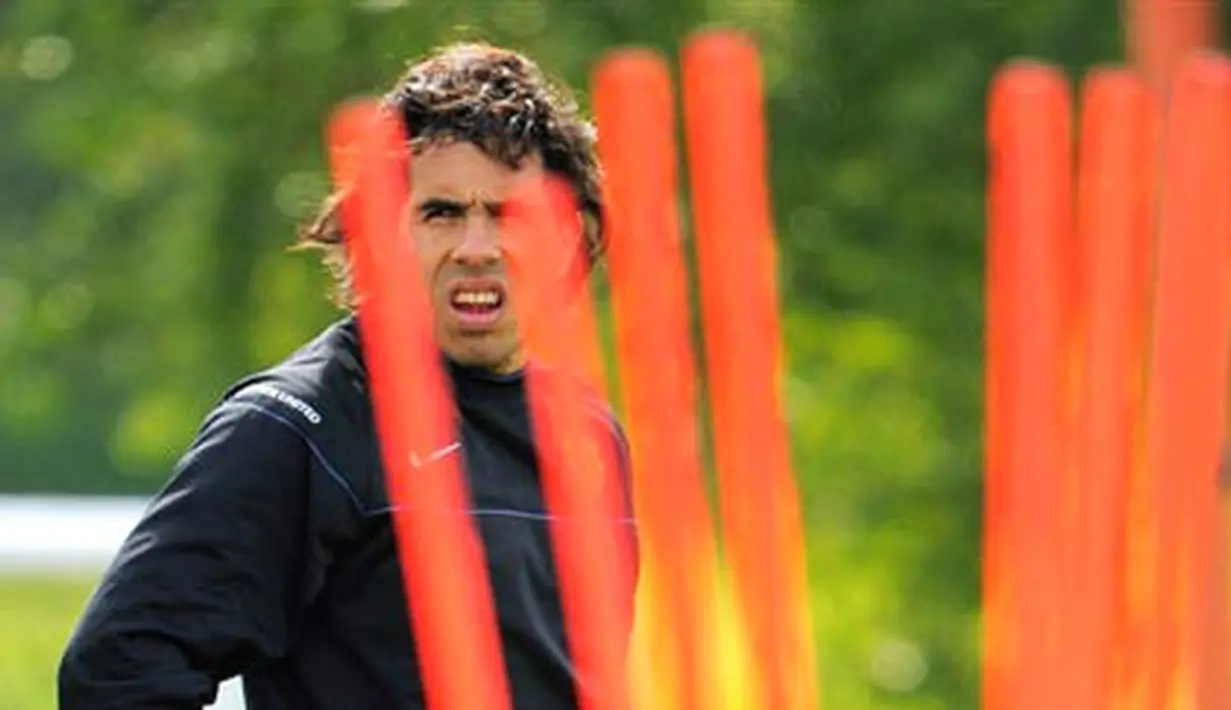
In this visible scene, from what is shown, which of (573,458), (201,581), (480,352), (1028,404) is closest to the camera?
(1028,404)

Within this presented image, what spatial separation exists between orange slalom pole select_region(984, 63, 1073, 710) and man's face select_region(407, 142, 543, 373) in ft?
2.68

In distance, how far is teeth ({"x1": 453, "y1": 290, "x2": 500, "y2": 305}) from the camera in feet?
9.77

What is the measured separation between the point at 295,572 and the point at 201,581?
9cm

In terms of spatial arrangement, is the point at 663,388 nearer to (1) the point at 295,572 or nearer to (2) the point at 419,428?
(2) the point at 419,428

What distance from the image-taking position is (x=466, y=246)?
293 cm

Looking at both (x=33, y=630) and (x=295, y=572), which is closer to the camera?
(x=295, y=572)

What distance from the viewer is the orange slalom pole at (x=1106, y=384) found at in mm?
2109

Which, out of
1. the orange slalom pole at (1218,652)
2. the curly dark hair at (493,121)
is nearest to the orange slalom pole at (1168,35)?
the orange slalom pole at (1218,652)

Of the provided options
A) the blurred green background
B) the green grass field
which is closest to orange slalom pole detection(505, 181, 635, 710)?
the blurred green background

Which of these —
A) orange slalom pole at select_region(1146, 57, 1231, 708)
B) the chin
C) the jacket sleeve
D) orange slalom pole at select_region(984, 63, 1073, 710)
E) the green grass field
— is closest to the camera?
orange slalom pole at select_region(984, 63, 1073, 710)

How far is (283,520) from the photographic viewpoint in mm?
2947

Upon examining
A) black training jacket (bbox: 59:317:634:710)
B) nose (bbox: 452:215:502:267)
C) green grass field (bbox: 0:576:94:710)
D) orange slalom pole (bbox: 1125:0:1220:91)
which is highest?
nose (bbox: 452:215:502:267)

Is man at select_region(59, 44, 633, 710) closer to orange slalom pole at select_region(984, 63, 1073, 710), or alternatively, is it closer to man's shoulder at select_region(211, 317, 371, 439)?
man's shoulder at select_region(211, 317, 371, 439)

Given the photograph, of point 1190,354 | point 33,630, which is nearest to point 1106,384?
point 1190,354
